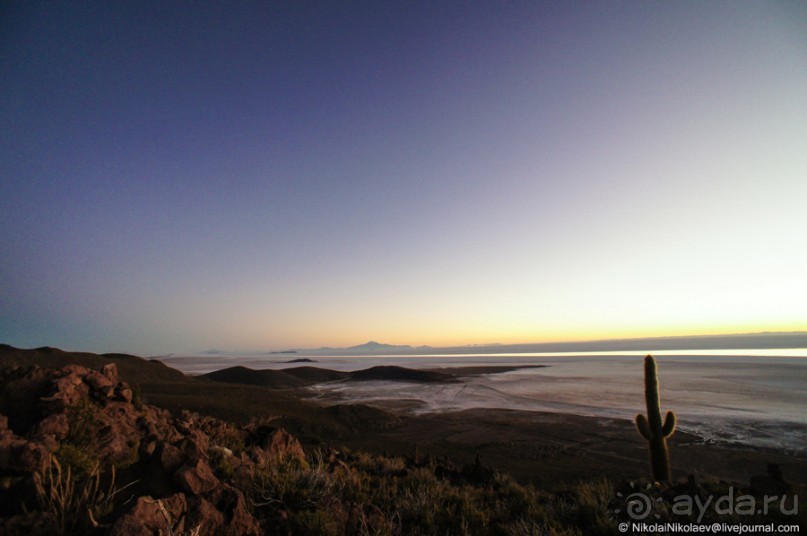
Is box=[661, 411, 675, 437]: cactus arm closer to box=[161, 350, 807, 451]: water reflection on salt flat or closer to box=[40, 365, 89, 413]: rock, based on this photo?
box=[161, 350, 807, 451]: water reflection on salt flat

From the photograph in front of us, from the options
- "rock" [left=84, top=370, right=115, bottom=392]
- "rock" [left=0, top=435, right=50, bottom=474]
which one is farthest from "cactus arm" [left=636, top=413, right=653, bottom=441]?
"rock" [left=84, top=370, right=115, bottom=392]

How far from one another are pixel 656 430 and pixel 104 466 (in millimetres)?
12189

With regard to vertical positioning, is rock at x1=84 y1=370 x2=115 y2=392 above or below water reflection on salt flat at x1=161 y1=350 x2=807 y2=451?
above

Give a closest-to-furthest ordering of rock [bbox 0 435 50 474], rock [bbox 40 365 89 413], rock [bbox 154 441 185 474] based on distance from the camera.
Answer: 1. rock [bbox 0 435 50 474]
2. rock [bbox 154 441 185 474]
3. rock [bbox 40 365 89 413]

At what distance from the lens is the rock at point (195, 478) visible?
16.0 ft

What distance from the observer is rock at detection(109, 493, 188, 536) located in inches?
139

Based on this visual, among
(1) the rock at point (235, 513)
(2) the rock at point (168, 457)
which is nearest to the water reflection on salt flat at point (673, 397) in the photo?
(1) the rock at point (235, 513)

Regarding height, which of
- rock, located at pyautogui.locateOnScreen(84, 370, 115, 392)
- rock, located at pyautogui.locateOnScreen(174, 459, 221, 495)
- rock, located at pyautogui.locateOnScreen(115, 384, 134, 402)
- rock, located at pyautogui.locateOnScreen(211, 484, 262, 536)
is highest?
rock, located at pyautogui.locateOnScreen(84, 370, 115, 392)

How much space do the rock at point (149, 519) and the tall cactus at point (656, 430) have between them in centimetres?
1022

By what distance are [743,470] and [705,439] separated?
3965mm

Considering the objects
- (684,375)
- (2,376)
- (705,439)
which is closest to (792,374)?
(684,375)

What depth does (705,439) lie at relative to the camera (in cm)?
1505

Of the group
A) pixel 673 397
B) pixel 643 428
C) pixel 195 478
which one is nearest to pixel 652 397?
pixel 643 428

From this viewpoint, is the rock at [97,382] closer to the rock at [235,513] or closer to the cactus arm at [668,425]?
the rock at [235,513]
